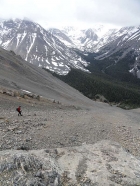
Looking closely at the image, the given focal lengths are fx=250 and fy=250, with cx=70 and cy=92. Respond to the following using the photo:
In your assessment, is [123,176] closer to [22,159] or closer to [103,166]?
[103,166]

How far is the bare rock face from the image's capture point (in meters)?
16.6

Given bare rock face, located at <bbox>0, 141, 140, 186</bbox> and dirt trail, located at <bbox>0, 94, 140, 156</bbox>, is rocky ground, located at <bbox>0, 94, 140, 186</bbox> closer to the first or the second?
dirt trail, located at <bbox>0, 94, 140, 156</bbox>

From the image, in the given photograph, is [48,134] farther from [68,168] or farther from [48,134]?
[68,168]

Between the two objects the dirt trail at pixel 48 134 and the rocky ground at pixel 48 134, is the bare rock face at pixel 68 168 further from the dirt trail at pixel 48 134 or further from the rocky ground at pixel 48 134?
the dirt trail at pixel 48 134

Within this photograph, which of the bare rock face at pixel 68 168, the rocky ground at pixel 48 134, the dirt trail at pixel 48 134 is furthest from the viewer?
the dirt trail at pixel 48 134

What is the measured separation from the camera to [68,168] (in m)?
19.4

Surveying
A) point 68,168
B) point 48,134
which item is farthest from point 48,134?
point 68,168

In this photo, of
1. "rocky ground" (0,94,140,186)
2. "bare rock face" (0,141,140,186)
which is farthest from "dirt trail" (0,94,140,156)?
"bare rock face" (0,141,140,186)

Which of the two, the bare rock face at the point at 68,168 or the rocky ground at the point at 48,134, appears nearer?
the bare rock face at the point at 68,168

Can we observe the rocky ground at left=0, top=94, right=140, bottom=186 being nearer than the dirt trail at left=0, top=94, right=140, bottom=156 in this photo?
Yes

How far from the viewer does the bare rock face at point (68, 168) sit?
54.5ft

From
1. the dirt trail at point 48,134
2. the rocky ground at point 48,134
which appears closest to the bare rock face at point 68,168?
the rocky ground at point 48,134

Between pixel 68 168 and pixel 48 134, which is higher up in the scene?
pixel 48 134

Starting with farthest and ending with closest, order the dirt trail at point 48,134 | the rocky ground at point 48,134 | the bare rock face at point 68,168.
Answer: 1. the dirt trail at point 48,134
2. the rocky ground at point 48,134
3. the bare rock face at point 68,168
